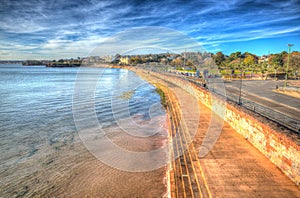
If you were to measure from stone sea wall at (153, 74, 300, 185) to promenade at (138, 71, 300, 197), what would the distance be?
24 cm

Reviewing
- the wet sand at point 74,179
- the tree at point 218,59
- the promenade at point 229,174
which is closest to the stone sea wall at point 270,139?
the promenade at point 229,174

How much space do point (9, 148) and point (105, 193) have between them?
739 cm

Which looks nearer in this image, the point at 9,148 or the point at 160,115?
the point at 9,148

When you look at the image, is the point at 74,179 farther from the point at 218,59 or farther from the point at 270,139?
the point at 218,59

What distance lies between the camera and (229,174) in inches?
245

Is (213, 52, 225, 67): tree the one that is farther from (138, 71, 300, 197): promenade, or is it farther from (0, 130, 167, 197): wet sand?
(0, 130, 167, 197): wet sand

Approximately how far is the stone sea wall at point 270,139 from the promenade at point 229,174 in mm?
245

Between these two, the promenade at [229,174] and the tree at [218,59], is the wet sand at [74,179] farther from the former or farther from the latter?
the tree at [218,59]

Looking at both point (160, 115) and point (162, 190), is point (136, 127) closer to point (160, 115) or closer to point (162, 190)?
point (160, 115)

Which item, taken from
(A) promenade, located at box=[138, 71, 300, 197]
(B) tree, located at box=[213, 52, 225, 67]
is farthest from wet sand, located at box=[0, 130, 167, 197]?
(B) tree, located at box=[213, 52, 225, 67]

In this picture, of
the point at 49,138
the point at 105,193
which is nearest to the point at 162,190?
the point at 105,193

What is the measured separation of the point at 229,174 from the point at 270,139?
6.92 feet

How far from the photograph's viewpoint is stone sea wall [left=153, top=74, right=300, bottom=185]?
5.55m

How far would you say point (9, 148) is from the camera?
1070cm
